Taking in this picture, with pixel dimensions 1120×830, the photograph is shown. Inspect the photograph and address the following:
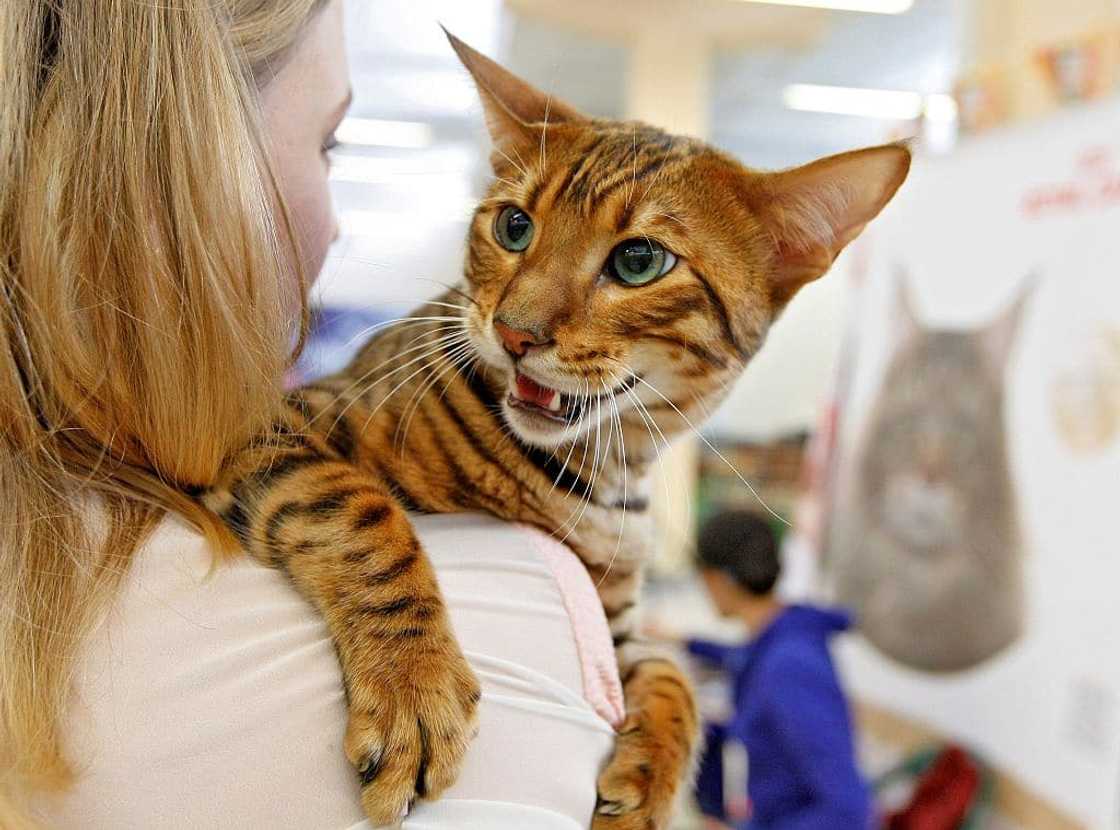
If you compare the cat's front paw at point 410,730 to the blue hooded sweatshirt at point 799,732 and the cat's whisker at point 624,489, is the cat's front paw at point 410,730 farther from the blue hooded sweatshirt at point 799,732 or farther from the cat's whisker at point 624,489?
the blue hooded sweatshirt at point 799,732

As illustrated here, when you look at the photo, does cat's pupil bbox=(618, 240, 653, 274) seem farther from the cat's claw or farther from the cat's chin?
the cat's claw

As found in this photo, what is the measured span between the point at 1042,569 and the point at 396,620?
154 centimetres

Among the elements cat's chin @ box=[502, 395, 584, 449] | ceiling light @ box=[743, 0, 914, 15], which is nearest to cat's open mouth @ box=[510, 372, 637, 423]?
cat's chin @ box=[502, 395, 584, 449]

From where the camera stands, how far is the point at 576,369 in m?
0.96

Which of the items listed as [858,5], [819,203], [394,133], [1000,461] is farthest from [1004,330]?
[394,133]

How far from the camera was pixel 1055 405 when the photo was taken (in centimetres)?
190

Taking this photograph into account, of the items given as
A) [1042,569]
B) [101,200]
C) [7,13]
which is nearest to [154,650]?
[101,200]

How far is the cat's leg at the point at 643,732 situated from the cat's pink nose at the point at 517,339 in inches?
9.7

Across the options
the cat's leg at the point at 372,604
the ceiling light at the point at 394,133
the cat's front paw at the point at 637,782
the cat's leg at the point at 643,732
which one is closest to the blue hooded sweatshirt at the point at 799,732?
the cat's leg at the point at 643,732

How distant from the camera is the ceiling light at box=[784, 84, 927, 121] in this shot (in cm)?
688

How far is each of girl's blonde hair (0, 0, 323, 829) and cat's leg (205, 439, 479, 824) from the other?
2.8 inches

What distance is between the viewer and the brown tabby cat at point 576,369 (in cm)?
87

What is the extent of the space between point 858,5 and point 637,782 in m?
4.93

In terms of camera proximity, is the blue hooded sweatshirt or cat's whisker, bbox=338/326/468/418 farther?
the blue hooded sweatshirt
